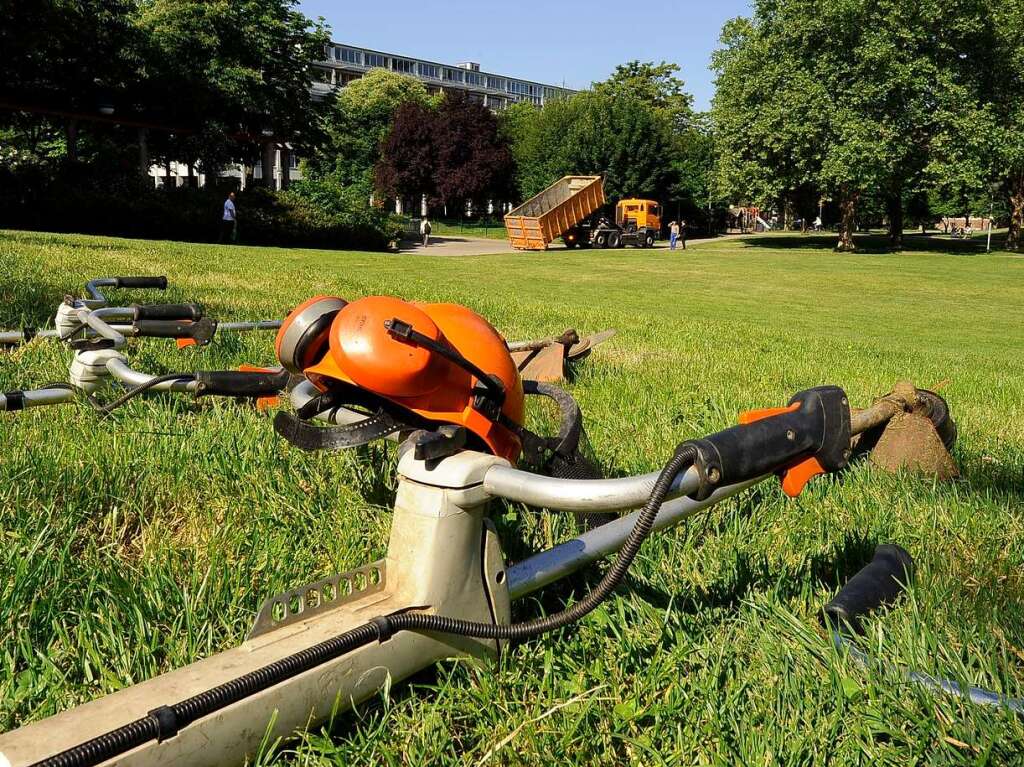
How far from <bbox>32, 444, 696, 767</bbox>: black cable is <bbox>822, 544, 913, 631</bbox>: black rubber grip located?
71 centimetres

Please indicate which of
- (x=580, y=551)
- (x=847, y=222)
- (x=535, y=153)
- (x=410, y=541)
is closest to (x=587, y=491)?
(x=410, y=541)

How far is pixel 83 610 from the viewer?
5.59ft

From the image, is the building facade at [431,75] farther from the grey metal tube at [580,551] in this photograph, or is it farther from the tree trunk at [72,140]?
the grey metal tube at [580,551]

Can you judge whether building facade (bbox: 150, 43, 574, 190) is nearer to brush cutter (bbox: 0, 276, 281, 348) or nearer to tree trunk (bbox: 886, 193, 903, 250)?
tree trunk (bbox: 886, 193, 903, 250)

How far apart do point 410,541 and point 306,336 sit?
603 mm

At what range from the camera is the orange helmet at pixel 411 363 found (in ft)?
5.49

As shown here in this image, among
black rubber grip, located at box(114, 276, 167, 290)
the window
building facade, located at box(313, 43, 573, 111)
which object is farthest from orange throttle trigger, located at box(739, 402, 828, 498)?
the window

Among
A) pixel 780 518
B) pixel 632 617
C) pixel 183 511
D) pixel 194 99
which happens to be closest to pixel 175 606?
pixel 183 511

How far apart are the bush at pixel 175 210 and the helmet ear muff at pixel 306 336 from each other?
82.8 ft

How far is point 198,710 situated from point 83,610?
0.73m

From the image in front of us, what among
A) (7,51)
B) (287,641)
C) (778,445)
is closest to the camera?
(287,641)

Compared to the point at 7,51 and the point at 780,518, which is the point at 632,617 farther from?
the point at 7,51

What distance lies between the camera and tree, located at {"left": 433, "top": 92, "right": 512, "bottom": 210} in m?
55.8

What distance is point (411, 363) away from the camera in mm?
1680
